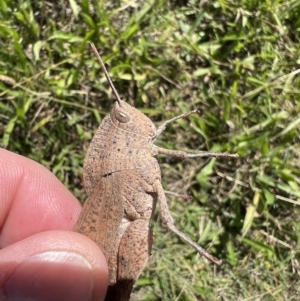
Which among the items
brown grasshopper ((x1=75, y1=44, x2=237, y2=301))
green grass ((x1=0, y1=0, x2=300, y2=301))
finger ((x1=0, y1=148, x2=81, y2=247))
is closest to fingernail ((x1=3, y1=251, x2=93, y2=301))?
brown grasshopper ((x1=75, y1=44, x2=237, y2=301))

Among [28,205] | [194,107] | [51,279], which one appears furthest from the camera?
[194,107]

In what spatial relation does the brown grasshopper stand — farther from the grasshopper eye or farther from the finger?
the finger

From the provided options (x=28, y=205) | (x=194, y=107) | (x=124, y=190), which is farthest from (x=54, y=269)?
(x=194, y=107)

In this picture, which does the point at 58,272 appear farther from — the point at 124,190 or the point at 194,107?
the point at 194,107

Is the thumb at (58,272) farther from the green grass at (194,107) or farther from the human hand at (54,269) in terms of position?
the green grass at (194,107)

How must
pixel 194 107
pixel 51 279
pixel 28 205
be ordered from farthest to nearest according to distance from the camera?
pixel 194 107, pixel 28 205, pixel 51 279
